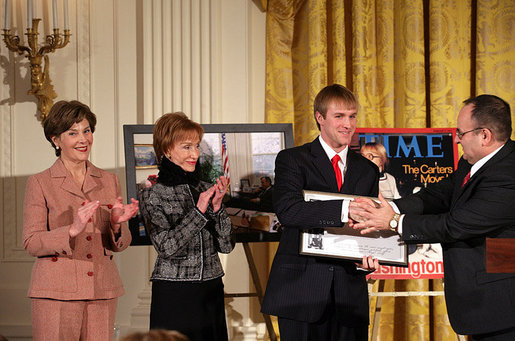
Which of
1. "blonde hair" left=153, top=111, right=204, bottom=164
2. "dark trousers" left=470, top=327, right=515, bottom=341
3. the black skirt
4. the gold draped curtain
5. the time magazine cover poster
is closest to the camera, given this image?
"dark trousers" left=470, top=327, right=515, bottom=341

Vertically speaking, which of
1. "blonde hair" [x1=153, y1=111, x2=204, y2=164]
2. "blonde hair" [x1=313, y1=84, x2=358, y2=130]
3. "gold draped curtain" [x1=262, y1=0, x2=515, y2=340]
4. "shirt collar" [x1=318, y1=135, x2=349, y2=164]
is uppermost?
"gold draped curtain" [x1=262, y1=0, x2=515, y2=340]

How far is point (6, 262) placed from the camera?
4.54 meters

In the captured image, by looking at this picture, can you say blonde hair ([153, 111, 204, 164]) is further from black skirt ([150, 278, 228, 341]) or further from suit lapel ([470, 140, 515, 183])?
suit lapel ([470, 140, 515, 183])

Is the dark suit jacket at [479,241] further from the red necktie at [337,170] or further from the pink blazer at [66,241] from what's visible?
the pink blazer at [66,241]

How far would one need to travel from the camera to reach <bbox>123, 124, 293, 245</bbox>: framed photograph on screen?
354cm

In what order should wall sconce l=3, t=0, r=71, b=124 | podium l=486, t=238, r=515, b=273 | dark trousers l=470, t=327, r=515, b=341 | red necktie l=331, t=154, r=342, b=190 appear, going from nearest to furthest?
podium l=486, t=238, r=515, b=273, dark trousers l=470, t=327, r=515, b=341, red necktie l=331, t=154, r=342, b=190, wall sconce l=3, t=0, r=71, b=124

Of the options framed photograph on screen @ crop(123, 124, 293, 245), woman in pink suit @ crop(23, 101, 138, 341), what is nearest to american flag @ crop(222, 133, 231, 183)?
framed photograph on screen @ crop(123, 124, 293, 245)

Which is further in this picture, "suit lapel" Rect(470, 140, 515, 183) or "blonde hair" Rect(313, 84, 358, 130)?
"blonde hair" Rect(313, 84, 358, 130)

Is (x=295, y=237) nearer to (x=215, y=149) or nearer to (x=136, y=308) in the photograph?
(x=215, y=149)

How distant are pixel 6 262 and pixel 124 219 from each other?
2.06 m

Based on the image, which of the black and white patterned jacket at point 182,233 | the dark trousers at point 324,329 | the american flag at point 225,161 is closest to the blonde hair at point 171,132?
the black and white patterned jacket at point 182,233

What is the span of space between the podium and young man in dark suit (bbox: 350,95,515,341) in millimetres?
416

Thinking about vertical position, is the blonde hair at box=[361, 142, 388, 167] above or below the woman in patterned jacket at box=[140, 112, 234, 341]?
above

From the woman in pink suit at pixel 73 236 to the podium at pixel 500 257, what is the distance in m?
1.62
